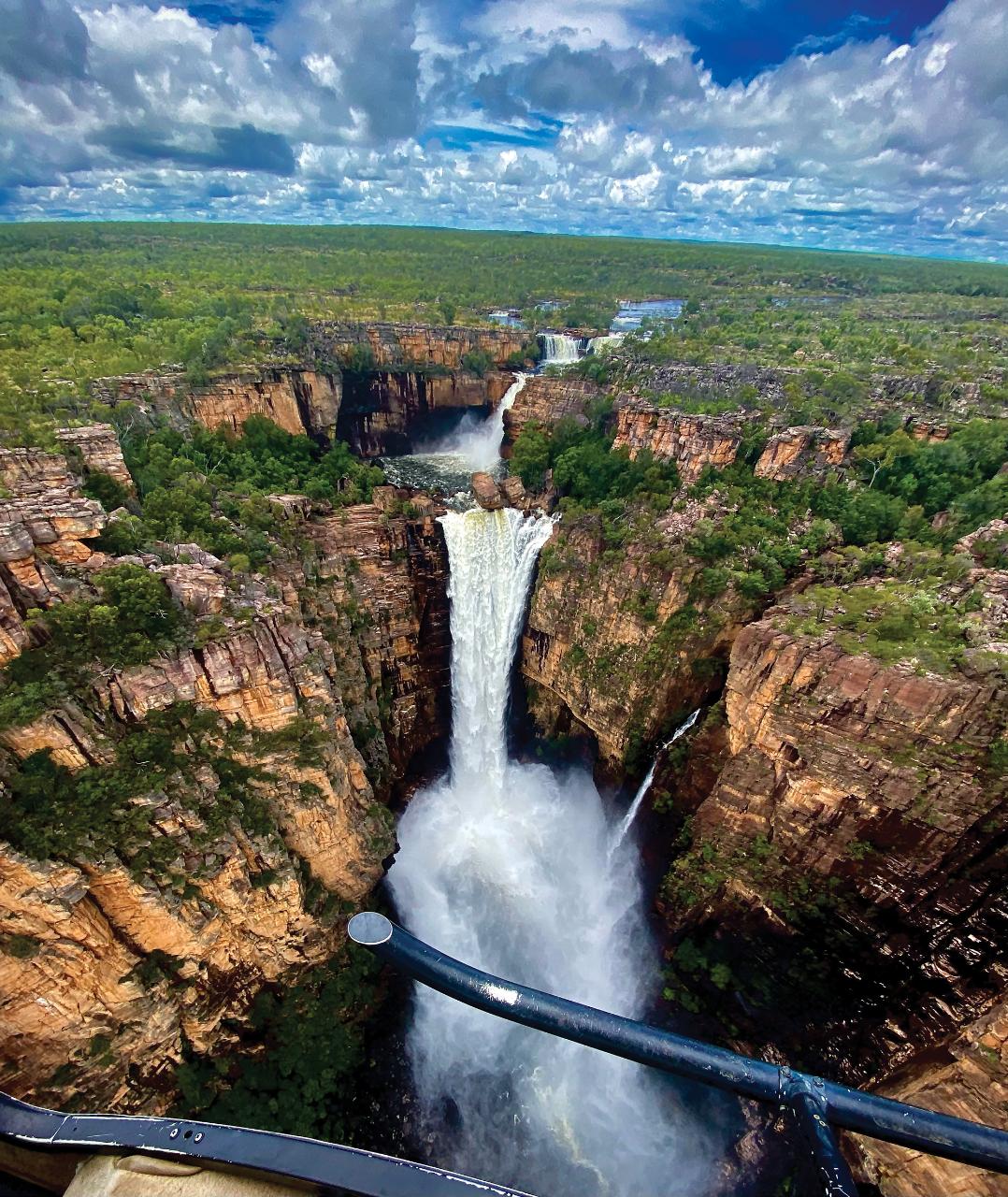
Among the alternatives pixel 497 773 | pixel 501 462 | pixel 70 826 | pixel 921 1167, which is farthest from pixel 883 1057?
pixel 501 462

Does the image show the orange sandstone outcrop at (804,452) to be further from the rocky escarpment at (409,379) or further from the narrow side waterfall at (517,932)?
the rocky escarpment at (409,379)

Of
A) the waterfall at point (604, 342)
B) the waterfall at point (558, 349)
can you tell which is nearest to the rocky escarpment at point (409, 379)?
the waterfall at point (558, 349)

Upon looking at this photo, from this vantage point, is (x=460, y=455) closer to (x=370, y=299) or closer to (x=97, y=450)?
(x=370, y=299)

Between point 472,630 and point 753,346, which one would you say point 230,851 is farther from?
point 753,346

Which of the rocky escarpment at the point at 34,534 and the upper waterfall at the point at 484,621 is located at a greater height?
the rocky escarpment at the point at 34,534

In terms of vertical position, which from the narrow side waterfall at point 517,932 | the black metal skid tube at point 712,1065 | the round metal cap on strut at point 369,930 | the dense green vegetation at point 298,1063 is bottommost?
the narrow side waterfall at point 517,932

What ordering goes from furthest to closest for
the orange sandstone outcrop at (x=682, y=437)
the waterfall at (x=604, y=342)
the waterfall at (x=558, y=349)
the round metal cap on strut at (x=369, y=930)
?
the waterfall at (x=558, y=349) → the waterfall at (x=604, y=342) → the orange sandstone outcrop at (x=682, y=437) → the round metal cap on strut at (x=369, y=930)

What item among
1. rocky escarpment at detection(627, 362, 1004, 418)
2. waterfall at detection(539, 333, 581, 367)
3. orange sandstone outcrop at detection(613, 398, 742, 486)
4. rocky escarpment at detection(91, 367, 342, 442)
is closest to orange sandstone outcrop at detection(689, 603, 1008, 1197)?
orange sandstone outcrop at detection(613, 398, 742, 486)

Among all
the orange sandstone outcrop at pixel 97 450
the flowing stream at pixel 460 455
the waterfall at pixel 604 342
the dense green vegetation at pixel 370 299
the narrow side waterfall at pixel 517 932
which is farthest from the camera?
the waterfall at pixel 604 342
